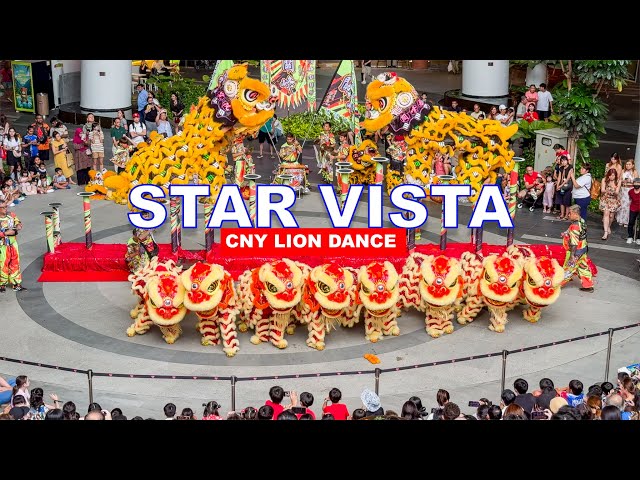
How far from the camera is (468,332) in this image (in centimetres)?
1639

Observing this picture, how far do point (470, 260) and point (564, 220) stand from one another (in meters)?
6.07

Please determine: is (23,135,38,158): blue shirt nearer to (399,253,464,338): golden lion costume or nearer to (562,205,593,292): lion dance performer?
(399,253,464,338): golden lion costume

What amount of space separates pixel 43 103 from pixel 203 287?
17.5 metres

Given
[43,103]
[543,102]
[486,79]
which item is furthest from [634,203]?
[43,103]

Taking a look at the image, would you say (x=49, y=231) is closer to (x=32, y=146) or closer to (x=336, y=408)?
(x=32, y=146)

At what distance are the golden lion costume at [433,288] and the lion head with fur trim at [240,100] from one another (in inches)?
155

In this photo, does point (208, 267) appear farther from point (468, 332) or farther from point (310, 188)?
point (310, 188)

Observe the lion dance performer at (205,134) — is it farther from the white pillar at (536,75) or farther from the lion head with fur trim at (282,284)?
the white pillar at (536,75)

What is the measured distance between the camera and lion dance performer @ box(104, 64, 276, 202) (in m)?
18.1

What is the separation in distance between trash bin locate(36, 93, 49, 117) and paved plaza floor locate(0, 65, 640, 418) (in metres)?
12.6

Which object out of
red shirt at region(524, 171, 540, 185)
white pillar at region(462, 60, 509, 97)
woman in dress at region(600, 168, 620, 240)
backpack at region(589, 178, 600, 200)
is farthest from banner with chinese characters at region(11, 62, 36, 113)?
woman in dress at region(600, 168, 620, 240)

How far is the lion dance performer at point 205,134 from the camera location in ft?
59.3

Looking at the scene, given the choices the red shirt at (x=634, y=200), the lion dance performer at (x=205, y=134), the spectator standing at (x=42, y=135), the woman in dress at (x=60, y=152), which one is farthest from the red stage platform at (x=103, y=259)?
the spectator standing at (x=42, y=135)
